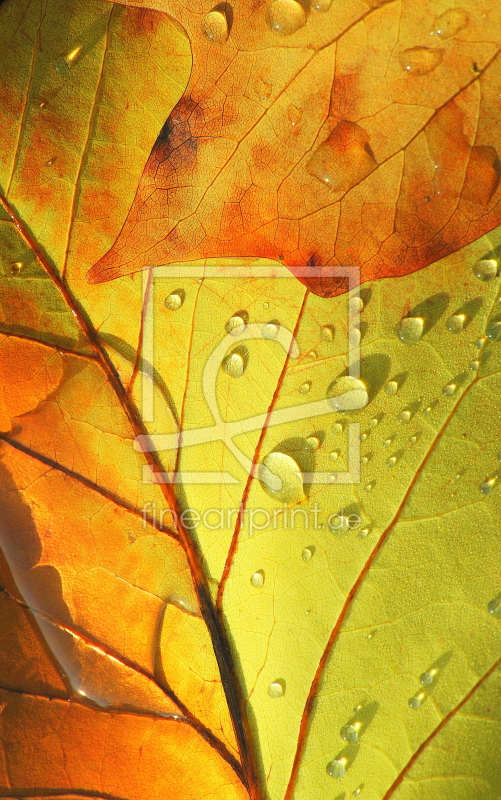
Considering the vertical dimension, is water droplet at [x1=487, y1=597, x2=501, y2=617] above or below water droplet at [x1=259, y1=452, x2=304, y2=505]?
below

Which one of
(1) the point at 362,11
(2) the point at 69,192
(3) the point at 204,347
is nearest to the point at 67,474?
(3) the point at 204,347

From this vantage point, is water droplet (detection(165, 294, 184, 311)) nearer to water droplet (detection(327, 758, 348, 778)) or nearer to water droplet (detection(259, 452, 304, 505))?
water droplet (detection(259, 452, 304, 505))

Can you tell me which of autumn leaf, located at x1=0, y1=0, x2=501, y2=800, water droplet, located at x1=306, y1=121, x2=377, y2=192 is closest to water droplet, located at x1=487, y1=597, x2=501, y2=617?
autumn leaf, located at x1=0, y1=0, x2=501, y2=800

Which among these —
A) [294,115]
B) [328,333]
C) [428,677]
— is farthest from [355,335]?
[428,677]

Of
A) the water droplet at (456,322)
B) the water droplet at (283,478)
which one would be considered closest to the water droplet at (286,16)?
the water droplet at (456,322)

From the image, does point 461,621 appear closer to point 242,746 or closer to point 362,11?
point 242,746

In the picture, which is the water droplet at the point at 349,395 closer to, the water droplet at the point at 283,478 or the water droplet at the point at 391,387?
the water droplet at the point at 391,387

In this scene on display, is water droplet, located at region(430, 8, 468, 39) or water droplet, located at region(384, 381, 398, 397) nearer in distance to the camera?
water droplet, located at region(430, 8, 468, 39)
